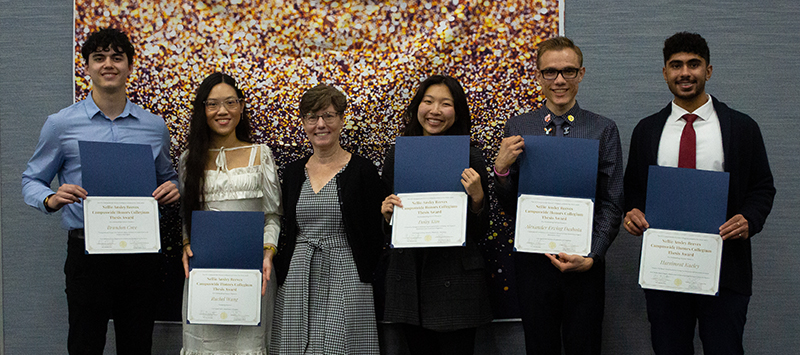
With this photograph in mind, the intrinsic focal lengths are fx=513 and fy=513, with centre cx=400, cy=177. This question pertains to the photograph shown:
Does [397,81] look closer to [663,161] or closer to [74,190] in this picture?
[663,161]

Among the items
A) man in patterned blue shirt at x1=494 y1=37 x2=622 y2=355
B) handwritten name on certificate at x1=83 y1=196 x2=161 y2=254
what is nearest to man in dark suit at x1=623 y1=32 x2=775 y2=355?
man in patterned blue shirt at x1=494 y1=37 x2=622 y2=355

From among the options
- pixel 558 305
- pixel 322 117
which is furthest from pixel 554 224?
pixel 322 117

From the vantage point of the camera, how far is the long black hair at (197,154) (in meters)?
2.04

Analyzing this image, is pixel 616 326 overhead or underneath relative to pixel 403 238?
underneath

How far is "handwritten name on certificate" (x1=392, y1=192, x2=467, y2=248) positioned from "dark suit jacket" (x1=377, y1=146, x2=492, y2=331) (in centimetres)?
12

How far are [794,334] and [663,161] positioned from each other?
142cm

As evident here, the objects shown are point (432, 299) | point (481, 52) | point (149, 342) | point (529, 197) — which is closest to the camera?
point (529, 197)

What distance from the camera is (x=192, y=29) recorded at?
249 centimetres

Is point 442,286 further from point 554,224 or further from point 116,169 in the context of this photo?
point 116,169

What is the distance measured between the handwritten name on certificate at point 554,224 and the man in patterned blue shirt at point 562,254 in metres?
0.05

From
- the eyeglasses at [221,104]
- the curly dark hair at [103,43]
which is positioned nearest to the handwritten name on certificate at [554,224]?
the eyeglasses at [221,104]

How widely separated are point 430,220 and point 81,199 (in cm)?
139

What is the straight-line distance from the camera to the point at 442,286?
6.34 ft

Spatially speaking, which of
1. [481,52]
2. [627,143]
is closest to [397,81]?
[481,52]
